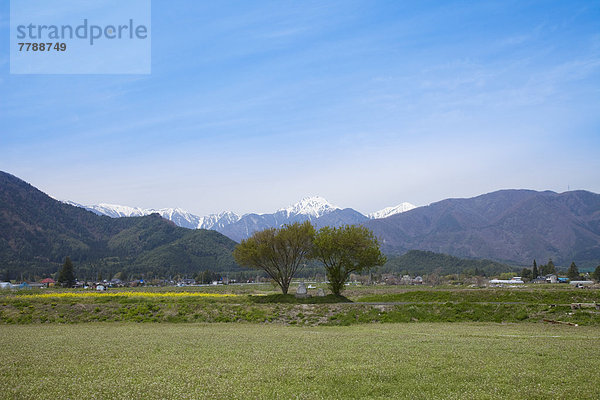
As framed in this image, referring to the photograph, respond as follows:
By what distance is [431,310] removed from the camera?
1591 inches

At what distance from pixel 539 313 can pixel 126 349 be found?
32.5 m

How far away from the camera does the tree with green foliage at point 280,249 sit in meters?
59.3

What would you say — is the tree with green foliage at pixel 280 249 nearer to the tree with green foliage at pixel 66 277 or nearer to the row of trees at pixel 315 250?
the row of trees at pixel 315 250

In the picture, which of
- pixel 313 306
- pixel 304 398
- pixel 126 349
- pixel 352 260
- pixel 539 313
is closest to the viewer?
pixel 304 398

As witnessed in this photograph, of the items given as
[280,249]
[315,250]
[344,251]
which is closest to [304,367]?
[344,251]

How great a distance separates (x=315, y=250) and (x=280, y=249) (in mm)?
4870

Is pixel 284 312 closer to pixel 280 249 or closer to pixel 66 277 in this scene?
pixel 280 249

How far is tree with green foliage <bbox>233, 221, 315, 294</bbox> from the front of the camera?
5928 cm

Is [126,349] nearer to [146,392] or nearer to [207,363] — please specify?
[207,363]

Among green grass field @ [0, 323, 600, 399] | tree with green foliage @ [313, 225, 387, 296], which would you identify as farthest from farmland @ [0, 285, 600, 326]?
tree with green foliage @ [313, 225, 387, 296]

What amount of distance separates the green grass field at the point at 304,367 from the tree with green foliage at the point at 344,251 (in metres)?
31.1

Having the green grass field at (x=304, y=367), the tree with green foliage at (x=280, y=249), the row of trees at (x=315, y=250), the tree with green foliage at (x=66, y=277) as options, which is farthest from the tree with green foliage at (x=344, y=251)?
the tree with green foliage at (x=66, y=277)

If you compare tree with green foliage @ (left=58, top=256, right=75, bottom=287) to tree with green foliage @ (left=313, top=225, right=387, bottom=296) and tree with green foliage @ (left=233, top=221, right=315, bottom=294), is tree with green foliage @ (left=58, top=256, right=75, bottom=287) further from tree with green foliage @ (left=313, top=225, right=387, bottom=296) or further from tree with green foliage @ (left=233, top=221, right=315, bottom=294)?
tree with green foliage @ (left=313, top=225, right=387, bottom=296)

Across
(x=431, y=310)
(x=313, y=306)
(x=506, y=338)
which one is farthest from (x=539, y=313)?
(x=313, y=306)
